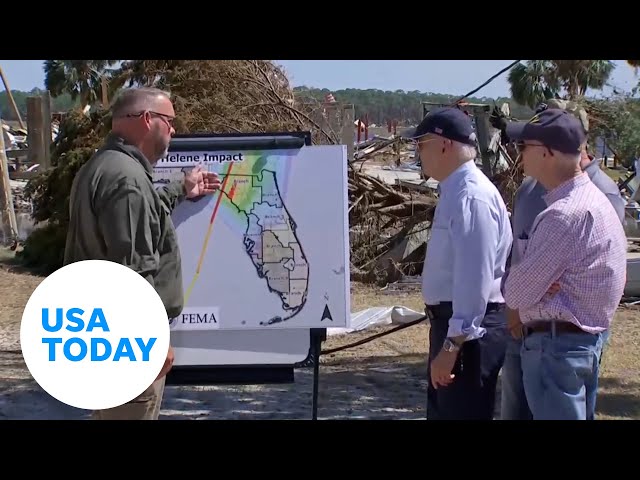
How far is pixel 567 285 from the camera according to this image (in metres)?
3.38

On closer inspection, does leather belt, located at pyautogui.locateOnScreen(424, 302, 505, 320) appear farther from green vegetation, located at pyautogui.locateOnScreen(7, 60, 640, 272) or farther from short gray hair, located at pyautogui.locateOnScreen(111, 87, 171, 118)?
green vegetation, located at pyautogui.locateOnScreen(7, 60, 640, 272)

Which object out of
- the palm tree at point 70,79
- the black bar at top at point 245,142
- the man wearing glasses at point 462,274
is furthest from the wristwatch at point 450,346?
the palm tree at point 70,79

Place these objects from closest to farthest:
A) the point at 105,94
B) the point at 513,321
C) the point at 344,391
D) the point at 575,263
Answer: the point at 575,263 → the point at 513,321 → the point at 344,391 → the point at 105,94

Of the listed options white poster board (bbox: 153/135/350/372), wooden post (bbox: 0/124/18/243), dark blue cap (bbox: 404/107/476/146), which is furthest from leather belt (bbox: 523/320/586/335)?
wooden post (bbox: 0/124/18/243)

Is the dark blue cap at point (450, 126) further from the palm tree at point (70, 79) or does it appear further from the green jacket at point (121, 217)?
the palm tree at point (70, 79)

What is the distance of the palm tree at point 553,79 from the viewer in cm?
1566

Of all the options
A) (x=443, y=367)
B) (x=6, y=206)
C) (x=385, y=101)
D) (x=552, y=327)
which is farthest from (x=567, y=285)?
(x=385, y=101)

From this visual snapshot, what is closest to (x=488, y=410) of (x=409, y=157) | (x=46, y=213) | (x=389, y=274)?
(x=389, y=274)

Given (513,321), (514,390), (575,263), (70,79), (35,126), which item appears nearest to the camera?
(575,263)

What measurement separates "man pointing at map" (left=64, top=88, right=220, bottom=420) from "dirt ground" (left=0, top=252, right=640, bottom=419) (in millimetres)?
2245

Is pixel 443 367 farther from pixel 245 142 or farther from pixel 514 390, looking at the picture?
pixel 245 142

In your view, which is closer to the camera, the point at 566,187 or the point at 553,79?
the point at 566,187

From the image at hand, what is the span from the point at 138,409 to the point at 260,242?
1305 millimetres

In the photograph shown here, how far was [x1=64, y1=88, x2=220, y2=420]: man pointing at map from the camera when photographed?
138 inches
